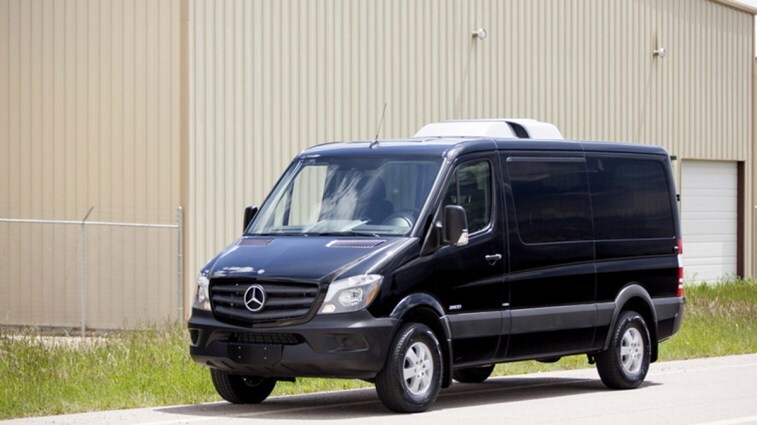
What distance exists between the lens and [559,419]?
11.7 metres

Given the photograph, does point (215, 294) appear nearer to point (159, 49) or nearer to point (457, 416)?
point (457, 416)

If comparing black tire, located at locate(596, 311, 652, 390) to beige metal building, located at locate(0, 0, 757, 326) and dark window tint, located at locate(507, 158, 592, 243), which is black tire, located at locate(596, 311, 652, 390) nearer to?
dark window tint, located at locate(507, 158, 592, 243)

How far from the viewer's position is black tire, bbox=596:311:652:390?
14.5 metres

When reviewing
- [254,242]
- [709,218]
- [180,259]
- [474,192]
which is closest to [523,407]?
[474,192]

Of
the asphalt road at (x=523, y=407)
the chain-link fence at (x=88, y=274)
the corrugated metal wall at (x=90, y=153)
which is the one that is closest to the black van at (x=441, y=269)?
the asphalt road at (x=523, y=407)

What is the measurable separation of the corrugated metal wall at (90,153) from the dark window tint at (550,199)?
1036 cm

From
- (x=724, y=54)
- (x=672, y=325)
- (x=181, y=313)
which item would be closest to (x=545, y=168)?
(x=672, y=325)

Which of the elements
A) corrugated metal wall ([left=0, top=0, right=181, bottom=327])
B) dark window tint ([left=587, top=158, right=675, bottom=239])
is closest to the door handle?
dark window tint ([left=587, top=158, right=675, bottom=239])

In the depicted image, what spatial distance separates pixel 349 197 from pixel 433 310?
135 cm

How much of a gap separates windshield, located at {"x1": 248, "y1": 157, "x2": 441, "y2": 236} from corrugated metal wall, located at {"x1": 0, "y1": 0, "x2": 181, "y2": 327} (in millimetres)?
10167

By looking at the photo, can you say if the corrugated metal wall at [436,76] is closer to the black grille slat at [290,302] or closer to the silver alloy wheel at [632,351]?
the silver alloy wheel at [632,351]

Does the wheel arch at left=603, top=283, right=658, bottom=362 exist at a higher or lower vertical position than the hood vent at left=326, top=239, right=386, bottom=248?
lower

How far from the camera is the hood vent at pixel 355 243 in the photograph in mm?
12320

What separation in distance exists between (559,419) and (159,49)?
13.5 m
